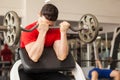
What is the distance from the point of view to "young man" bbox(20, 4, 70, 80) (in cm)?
172

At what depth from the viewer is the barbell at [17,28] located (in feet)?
5.62

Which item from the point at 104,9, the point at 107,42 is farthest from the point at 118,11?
the point at 107,42

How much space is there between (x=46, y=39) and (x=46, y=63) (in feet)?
0.55

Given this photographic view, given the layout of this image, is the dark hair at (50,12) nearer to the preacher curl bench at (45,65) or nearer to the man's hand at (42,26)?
the man's hand at (42,26)

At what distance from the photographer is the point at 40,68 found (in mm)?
1748

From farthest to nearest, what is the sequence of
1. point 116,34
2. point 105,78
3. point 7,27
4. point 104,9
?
point 104,9
point 116,34
point 105,78
point 7,27

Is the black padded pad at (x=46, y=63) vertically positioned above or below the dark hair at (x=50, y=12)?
below

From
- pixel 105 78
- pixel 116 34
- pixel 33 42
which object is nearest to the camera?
pixel 33 42

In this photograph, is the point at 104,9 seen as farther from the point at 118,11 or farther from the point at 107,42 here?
the point at 107,42

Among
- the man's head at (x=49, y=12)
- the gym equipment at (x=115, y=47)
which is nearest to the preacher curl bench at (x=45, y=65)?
the man's head at (x=49, y=12)

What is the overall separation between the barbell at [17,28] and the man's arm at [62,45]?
12cm

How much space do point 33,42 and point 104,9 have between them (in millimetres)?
4675

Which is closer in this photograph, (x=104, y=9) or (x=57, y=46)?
(x=57, y=46)

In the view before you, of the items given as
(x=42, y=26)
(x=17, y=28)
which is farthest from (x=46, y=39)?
(x=17, y=28)
